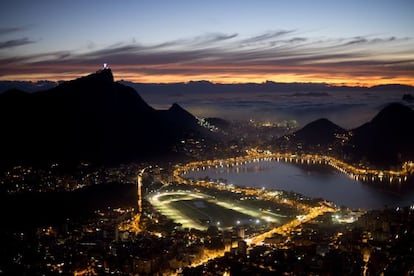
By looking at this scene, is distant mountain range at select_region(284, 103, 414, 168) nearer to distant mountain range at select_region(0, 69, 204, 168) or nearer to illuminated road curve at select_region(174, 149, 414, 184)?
illuminated road curve at select_region(174, 149, 414, 184)

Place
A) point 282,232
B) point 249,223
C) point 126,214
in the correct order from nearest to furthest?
1. point 282,232
2. point 249,223
3. point 126,214

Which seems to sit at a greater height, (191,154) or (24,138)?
(24,138)

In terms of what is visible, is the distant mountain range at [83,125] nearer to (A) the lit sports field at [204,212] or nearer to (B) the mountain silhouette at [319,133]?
(A) the lit sports field at [204,212]

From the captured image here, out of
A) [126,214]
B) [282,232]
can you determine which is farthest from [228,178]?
[282,232]

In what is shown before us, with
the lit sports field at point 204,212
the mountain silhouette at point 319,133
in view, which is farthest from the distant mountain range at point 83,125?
the mountain silhouette at point 319,133

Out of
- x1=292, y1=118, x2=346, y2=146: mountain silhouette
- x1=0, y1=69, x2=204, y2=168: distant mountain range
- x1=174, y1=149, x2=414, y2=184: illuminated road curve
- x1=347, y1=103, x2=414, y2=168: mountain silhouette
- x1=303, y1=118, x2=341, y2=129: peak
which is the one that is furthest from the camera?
x1=303, y1=118, x2=341, y2=129: peak

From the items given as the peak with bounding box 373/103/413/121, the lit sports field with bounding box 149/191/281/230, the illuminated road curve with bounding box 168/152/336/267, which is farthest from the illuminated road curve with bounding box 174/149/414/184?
the peak with bounding box 373/103/413/121

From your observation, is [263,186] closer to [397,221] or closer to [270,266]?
[397,221]

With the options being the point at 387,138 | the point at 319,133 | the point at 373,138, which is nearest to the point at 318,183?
the point at 387,138
